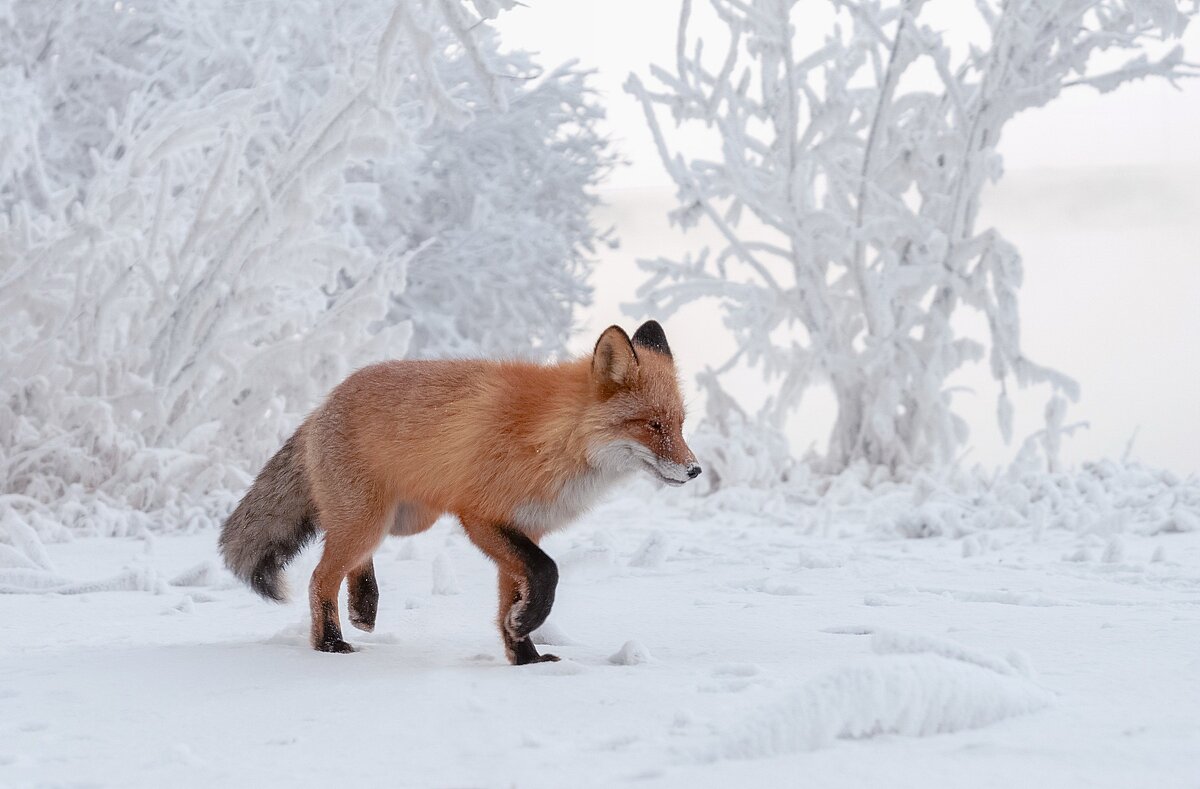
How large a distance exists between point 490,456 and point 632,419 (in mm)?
418

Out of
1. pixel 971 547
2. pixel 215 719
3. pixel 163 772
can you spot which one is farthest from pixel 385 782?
pixel 971 547

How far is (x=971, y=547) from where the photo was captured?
542 cm

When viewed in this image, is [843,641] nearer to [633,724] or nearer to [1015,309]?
[633,724]

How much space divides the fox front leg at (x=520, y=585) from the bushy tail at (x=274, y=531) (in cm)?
92

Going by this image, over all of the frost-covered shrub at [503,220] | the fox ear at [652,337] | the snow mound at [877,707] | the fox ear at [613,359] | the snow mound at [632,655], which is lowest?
the snow mound at [632,655]

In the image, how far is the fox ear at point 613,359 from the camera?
10.4ft

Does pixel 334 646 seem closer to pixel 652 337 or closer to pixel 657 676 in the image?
pixel 657 676

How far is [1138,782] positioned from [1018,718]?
381mm

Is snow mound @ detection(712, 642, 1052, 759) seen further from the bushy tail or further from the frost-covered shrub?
the frost-covered shrub

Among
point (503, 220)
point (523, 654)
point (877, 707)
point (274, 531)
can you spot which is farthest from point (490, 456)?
point (503, 220)

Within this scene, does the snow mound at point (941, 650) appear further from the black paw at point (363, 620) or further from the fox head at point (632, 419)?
the black paw at point (363, 620)

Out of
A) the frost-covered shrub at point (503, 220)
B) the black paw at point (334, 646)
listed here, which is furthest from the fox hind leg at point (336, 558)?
the frost-covered shrub at point (503, 220)

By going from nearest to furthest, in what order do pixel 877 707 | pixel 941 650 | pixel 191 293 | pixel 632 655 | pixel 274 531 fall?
pixel 877 707 < pixel 941 650 < pixel 632 655 < pixel 274 531 < pixel 191 293

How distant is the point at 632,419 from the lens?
3191 mm
